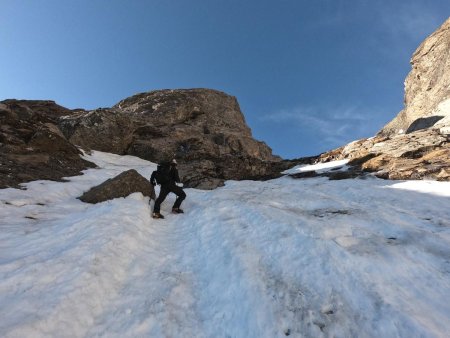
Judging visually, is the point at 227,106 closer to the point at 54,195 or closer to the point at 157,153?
the point at 157,153

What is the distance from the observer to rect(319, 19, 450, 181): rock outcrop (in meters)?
19.4

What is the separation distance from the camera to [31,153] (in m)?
19.4

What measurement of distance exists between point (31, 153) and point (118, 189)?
27.8 feet

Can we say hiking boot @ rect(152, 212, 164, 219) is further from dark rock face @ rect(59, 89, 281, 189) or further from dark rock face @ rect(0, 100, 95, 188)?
dark rock face @ rect(59, 89, 281, 189)

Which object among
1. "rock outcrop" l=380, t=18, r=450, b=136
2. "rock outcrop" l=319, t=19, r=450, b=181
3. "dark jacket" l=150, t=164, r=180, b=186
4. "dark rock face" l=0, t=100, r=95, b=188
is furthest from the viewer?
"rock outcrop" l=380, t=18, r=450, b=136

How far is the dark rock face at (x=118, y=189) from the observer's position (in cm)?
1446

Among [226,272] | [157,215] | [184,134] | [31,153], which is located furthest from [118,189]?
[184,134]

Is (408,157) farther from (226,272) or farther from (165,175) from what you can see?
(226,272)

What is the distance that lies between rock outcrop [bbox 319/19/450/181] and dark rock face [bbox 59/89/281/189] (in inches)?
346

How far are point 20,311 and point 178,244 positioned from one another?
5080 millimetres

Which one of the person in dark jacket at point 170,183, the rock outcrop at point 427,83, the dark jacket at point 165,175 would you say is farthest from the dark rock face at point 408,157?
the rock outcrop at point 427,83

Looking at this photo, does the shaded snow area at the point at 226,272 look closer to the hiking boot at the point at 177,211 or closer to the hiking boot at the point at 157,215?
the hiking boot at the point at 157,215

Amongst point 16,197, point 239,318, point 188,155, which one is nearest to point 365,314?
point 239,318

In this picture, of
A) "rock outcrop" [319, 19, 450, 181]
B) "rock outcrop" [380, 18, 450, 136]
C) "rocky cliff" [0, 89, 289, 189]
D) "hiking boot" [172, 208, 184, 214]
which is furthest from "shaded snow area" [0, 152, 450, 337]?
"rock outcrop" [380, 18, 450, 136]
